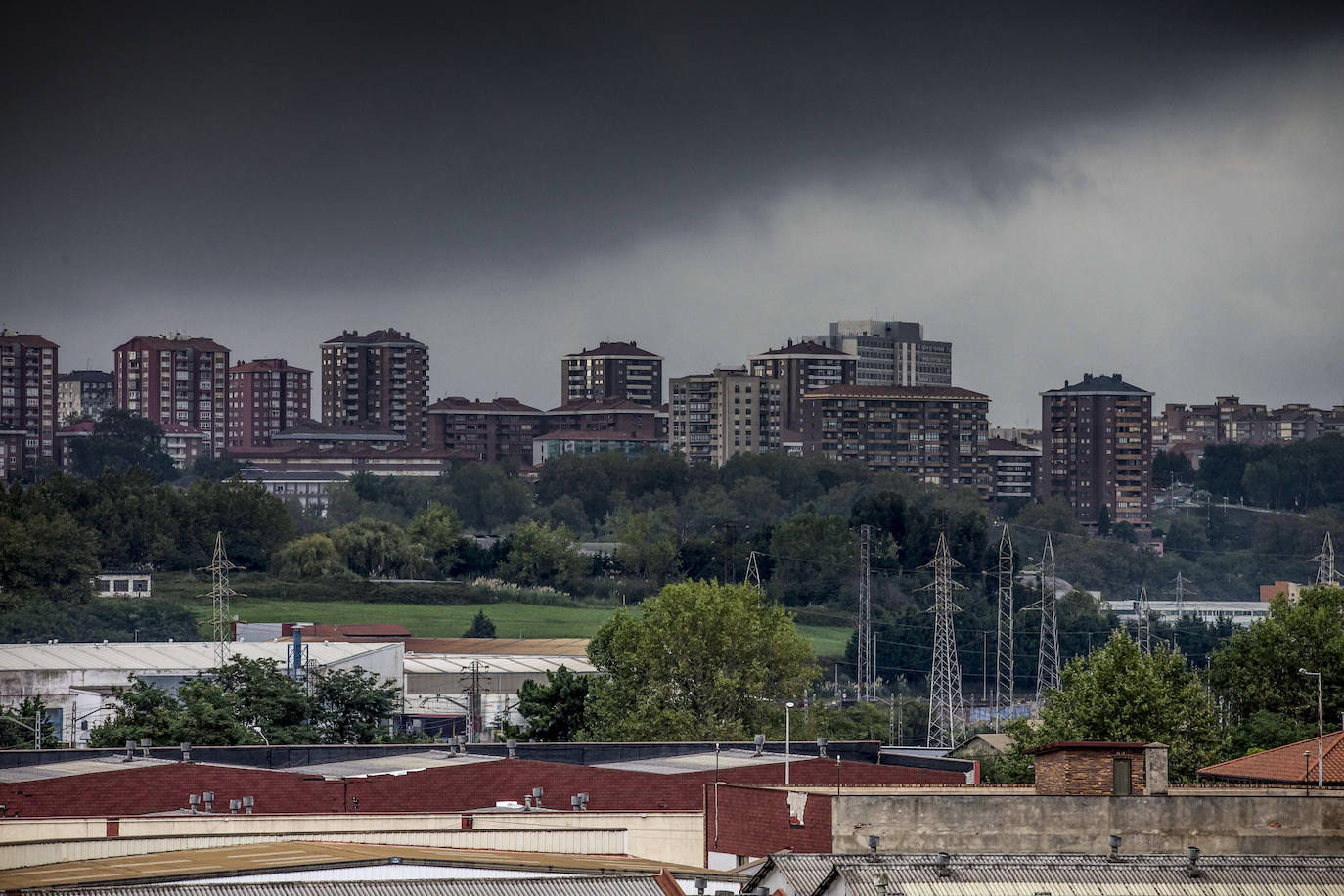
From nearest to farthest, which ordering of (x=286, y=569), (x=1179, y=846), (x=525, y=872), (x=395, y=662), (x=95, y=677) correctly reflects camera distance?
(x=525, y=872), (x=1179, y=846), (x=95, y=677), (x=395, y=662), (x=286, y=569)

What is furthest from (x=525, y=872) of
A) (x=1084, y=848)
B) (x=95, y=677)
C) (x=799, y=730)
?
(x=95, y=677)

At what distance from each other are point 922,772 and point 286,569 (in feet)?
400

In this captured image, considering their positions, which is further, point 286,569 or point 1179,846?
point 286,569

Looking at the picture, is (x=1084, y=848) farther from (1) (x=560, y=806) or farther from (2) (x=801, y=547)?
(2) (x=801, y=547)

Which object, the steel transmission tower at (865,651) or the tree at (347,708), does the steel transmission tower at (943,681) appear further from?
the tree at (347,708)

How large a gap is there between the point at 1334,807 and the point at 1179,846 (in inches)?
120

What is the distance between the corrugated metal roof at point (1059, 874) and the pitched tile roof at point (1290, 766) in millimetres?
17175

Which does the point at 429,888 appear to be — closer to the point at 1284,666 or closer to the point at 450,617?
the point at 1284,666

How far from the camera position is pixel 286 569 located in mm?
171625

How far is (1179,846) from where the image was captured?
35.8 meters

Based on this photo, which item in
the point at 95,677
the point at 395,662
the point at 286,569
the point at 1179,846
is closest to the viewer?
the point at 1179,846

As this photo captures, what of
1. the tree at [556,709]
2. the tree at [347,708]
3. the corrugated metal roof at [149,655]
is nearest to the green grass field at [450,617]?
the corrugated metal roof at [149,655]

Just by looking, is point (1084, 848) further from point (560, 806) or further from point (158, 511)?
point (158, 511)

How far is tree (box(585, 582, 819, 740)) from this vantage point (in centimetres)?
8119
